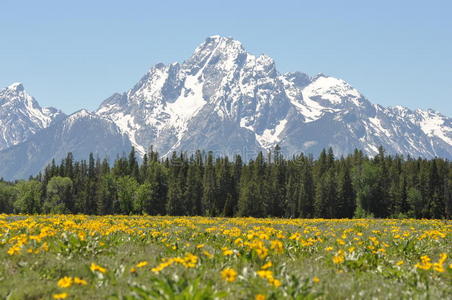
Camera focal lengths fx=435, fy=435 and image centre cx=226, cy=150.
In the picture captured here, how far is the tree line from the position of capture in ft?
356

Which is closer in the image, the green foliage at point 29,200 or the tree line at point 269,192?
the tree line at point 269,192

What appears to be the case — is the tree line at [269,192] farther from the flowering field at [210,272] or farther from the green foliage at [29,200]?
the flowering field at [210,272]

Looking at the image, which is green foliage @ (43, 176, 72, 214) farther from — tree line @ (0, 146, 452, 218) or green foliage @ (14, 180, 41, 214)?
green foliage @ (14, 180, 41, 214)

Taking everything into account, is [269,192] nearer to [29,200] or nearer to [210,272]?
[29,200]

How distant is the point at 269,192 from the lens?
11619 centimetres

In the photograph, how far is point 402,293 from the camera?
7.58 metres

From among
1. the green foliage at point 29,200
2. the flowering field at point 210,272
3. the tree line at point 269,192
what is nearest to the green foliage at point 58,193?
the tree line at point 269,192

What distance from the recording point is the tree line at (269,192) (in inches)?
4272

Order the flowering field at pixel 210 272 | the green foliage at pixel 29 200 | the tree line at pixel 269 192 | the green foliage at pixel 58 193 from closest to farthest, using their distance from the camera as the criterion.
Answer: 1. the flowering field at pixel 210 272
2. the tree line at pixel 269 192
3. the green foliage at pixel 29 200
4. the green foliage at pixel 58 193

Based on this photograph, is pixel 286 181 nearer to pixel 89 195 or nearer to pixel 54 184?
pixel 89 195

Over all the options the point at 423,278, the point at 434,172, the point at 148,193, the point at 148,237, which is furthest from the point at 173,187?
the point at 423,278

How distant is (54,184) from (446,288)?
13424 cm

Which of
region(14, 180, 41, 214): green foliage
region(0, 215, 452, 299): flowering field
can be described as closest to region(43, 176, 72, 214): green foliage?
region(14, 180, 41, 214): green foliage

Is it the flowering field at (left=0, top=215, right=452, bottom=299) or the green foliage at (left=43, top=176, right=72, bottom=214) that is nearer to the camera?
the flowering field at (left=0, top=215, right=452, bottom=299)
